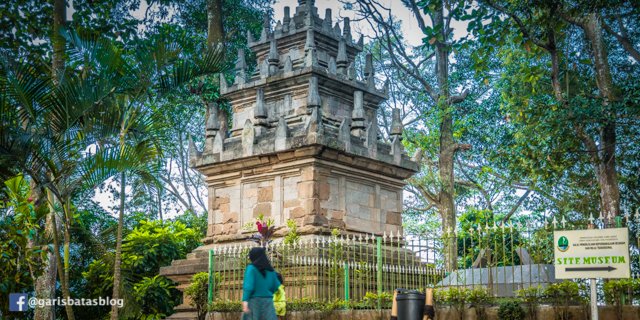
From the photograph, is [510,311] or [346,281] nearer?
[510,311]

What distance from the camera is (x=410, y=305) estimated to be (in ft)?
31.7

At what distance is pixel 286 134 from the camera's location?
13719mm

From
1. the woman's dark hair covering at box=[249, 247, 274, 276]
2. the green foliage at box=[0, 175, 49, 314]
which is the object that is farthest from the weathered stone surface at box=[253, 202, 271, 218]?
the woman's dark hair covering at box=[249, 247, 274, 276]

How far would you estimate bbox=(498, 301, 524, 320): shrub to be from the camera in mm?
9555

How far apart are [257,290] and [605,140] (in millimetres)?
9472

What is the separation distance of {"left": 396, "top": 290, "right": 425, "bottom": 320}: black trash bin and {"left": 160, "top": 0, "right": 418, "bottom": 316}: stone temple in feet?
12.1

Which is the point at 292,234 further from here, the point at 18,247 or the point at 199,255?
the point at 18,247

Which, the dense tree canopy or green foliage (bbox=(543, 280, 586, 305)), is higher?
the dense tree canopy

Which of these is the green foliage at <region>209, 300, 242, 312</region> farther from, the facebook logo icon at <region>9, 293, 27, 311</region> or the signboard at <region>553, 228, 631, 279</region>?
the signboard at <region>553, 228, 631, 279</region>

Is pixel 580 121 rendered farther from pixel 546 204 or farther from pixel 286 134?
pixel 546 204

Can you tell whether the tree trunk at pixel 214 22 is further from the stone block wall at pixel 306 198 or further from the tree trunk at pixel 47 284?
the tree trunk at pixel 47 284

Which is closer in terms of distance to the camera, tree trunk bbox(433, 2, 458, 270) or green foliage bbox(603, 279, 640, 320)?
green foliage bbox(603, 279, 640, 320)

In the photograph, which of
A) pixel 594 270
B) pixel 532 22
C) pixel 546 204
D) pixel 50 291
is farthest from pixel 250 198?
pixel 546 204

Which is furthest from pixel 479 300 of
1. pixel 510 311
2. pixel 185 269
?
pixel 185 269
